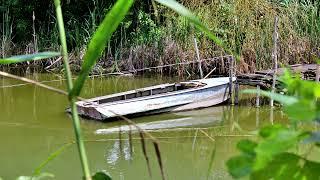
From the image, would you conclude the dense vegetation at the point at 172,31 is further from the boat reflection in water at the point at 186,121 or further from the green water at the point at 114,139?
the boat reflection in water at the point at 186,121

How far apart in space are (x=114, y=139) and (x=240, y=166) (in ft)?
18.3

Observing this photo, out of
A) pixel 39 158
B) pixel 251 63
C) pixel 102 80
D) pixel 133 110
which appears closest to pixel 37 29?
pixel 102 80

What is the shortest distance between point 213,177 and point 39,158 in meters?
1.82

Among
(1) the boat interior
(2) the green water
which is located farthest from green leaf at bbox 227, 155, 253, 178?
(1) the boat interior

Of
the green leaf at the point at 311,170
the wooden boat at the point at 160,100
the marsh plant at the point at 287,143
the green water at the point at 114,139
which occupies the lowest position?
the green water at the point at 114,139

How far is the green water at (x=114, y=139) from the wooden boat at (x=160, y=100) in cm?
12

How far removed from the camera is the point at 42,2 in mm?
13000

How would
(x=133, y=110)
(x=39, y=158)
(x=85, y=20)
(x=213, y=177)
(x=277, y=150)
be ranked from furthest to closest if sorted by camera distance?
(x=85, y=20), (x=133, y=110), (x=39, y=158), (x=213, y=177), (x=277, y=150)

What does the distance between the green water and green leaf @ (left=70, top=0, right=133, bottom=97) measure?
315cm

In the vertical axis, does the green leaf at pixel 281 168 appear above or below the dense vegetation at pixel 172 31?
below

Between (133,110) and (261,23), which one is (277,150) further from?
(261,23)

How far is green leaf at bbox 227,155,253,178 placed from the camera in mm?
496

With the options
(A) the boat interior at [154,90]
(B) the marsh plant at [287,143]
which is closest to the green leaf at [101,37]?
(B) the marsh plant at [287,143]

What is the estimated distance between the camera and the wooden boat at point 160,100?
268 inches
